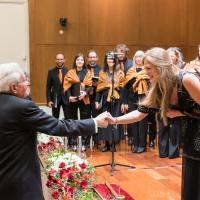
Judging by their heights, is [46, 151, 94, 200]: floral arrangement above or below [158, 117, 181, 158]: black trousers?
above

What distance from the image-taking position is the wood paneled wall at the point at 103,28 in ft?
29.0

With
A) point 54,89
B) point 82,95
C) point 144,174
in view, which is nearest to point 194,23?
point 54,89

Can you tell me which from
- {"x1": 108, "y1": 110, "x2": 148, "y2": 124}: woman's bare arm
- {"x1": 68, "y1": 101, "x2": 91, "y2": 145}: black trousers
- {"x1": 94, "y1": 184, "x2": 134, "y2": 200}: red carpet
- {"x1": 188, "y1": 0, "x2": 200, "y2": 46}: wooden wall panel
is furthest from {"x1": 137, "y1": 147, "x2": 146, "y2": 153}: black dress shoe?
{"x1": 188, "y1": 0, "x2": 200, "y2": 46}: wooden wall panel

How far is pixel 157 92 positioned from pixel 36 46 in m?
6.50

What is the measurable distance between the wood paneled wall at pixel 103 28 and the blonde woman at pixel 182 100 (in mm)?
6375

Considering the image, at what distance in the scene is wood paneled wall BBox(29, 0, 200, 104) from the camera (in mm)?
8836

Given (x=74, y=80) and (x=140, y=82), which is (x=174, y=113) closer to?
(x=140, y=82)

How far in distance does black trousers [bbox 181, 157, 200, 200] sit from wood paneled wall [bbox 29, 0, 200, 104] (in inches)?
251

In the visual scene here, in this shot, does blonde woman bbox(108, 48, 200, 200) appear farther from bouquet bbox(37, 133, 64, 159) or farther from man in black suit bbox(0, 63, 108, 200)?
bouquet bbox(37, 133, 64, 159)

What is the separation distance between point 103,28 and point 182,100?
6819mm

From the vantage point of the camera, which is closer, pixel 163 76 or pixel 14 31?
pixel 163 76

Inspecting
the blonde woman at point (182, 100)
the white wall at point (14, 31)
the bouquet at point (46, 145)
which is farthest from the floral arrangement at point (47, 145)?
the white wall at point (14, 31)

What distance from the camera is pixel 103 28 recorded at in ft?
30.3

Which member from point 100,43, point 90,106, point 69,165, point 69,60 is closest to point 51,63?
point 69,60
